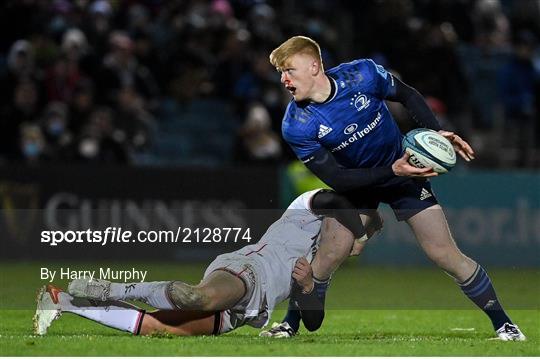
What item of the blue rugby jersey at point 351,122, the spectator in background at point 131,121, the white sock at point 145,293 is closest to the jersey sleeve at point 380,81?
the blue rugby jersey at point 351,122

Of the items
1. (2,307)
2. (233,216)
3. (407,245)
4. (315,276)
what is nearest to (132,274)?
(2,307)

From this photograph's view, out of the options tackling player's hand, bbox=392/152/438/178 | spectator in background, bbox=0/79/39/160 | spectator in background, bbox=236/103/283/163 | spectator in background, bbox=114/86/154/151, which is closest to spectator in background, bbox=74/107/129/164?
spectator in background, bbox=114/86/154/151

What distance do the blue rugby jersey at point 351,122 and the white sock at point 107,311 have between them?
161 centimetres

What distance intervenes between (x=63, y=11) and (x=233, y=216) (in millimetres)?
4537

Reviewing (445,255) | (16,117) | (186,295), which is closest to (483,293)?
(445,255)

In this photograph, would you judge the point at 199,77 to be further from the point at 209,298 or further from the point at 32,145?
the point at 209,298

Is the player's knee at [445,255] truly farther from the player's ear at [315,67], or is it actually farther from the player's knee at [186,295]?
the player's knee at [186,295]

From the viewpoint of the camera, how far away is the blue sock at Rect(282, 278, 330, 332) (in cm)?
917

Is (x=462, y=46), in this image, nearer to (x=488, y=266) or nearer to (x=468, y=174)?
(x=468, y=174)

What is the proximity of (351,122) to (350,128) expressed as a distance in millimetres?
43

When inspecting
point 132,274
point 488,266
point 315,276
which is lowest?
point 488,266

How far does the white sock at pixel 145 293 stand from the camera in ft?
27.7

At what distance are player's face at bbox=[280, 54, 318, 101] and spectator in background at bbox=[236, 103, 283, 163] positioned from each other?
8.25m

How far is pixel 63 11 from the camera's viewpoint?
18453 mm
